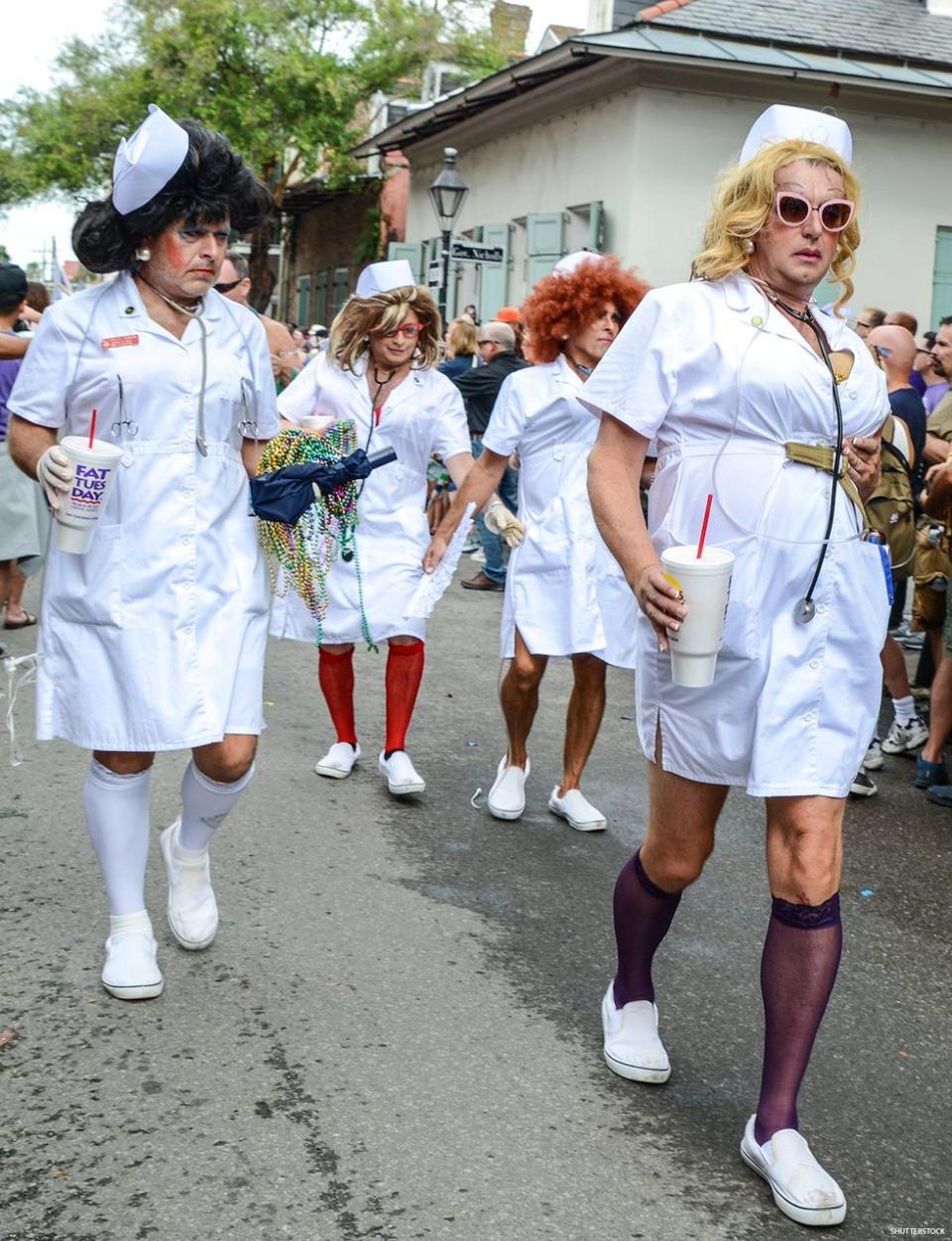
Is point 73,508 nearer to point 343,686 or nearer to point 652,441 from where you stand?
point 652,441

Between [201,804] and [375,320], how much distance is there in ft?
8.47

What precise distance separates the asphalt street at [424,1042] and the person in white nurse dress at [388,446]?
56 cm

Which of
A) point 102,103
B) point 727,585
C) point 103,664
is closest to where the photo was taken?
point 727,585

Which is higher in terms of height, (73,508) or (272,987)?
(73,508)

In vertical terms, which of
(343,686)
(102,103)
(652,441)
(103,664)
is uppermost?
(102,103)

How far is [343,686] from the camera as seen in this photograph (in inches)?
254

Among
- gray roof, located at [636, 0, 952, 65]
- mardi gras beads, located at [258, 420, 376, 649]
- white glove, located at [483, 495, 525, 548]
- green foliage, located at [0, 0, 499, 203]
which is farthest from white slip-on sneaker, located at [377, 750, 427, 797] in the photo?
green foliage, located at [0, 0, 499, 203]

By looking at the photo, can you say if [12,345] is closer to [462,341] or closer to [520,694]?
[520,694]

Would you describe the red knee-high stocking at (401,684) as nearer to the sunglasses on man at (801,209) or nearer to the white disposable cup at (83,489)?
the white disposable cup at (83,489)

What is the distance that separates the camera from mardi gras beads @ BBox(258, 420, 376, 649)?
14.0 feet

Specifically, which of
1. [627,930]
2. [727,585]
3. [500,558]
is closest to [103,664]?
[627,930]

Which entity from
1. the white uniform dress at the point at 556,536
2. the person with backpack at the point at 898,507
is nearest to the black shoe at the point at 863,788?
the person with backpack at the point at 898,507

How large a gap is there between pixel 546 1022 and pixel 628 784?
2.73 m

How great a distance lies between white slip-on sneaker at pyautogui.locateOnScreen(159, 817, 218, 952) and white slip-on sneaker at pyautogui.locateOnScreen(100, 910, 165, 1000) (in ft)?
0.65
